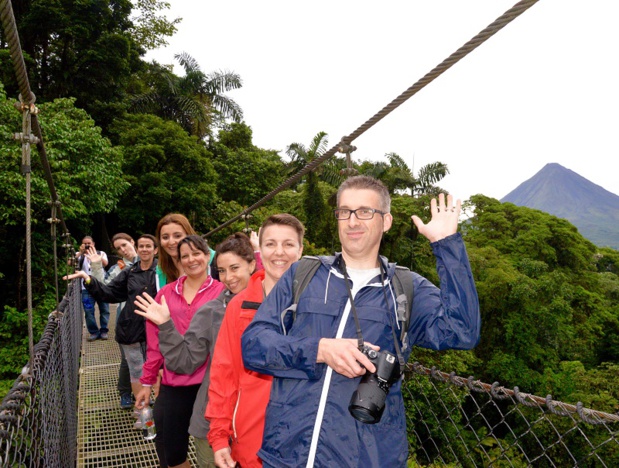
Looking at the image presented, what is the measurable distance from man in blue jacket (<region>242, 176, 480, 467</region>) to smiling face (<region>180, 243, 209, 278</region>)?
0.96 m

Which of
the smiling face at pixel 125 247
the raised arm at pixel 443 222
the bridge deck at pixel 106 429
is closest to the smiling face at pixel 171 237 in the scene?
the smiling face at pixel 125 247

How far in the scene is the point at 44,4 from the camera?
40.4 feet

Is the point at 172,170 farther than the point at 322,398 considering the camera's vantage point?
Yes

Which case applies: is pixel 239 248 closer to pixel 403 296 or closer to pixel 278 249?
pixel 278 249

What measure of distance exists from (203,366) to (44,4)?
1431 cm

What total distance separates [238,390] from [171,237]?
4.15ft

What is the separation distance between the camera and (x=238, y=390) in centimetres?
145

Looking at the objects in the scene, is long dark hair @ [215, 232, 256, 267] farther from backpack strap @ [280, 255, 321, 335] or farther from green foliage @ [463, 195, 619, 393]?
Answer: green foliage @ [463, 195, 619, 393]

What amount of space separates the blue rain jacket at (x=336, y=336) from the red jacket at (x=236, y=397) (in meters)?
0.30

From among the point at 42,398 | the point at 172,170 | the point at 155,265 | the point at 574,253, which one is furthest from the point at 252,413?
the point at 574,253

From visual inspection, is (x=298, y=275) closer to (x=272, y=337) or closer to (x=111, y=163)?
(x=272, y=337)

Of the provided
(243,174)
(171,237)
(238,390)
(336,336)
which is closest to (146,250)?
(171,237)

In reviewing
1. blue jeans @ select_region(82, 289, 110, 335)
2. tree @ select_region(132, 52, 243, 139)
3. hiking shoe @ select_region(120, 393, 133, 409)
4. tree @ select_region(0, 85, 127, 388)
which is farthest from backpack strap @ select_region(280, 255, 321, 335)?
tree @ select_region(132, 52, 243, 139)

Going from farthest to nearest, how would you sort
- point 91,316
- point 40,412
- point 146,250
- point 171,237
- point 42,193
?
point 42,193
point 91,316
point 146,250
point 171,237
point 40,412
